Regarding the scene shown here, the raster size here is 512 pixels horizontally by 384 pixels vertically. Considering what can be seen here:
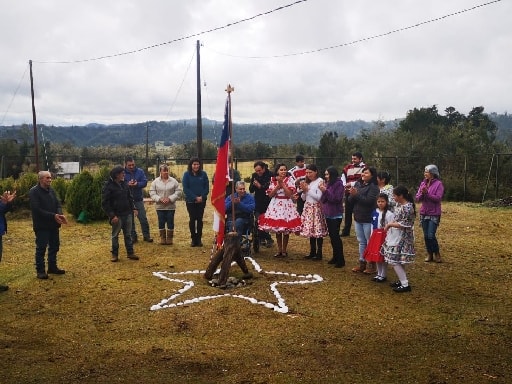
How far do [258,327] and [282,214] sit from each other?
134 inches

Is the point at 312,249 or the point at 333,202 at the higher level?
the point at 333,202

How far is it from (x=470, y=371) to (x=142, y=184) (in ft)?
24.7

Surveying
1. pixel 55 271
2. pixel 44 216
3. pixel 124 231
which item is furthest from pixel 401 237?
pixel 55 271

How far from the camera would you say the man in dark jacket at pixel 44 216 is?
7602 millimetres

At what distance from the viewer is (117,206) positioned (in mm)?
8875

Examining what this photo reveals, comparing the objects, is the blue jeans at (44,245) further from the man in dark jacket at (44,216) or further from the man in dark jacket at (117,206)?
the man in dark jacket at (117,206)

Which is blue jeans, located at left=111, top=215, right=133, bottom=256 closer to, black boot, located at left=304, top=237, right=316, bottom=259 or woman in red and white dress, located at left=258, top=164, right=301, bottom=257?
woman in red and white dress, located at left=258, top=164, right=301, bottom=257

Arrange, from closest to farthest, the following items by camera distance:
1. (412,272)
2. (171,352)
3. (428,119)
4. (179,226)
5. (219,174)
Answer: (171,352), (219,174), (412,272), (179,226), (428,119)

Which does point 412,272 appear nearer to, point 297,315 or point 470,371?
point 297,315

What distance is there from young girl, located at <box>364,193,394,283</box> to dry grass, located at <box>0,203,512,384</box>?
0.89 ft

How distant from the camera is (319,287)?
7.22 m

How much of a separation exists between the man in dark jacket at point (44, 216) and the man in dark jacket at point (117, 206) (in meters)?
1.04

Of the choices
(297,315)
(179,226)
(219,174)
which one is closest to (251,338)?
(297,315)

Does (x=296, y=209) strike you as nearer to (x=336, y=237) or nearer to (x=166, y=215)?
(x=336, y=237)
